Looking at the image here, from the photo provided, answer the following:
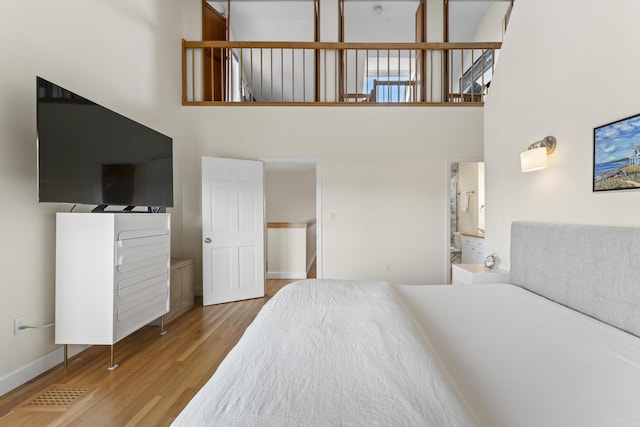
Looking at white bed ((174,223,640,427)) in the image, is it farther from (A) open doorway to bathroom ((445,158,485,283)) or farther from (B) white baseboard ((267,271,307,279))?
(A) open doorway to bathroom ((445,158,485,283))

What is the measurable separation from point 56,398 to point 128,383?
1.24ft

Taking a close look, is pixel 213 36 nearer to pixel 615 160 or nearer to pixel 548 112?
pixel 548 112

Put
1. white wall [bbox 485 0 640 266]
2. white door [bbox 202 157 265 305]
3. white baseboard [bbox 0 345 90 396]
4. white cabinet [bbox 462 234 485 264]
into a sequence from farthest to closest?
white cabinet [bbox 462 234 485 264] → white door [bbox 202 157 265 305] → white baseboard [bbox 0 345 90 396] → white wall [bbox 485 0 640 266]

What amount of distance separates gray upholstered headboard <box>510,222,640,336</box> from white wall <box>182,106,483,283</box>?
1912 mm

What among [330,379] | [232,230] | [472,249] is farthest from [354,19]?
[330,379]

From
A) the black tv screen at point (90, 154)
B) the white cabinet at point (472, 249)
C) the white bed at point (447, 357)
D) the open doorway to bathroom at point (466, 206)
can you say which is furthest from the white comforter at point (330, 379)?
the open doorway to bathroom at point (466, 206)

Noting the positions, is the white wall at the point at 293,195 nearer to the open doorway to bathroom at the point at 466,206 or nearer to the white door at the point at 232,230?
the open doorway to bathroom at the point at 466,206

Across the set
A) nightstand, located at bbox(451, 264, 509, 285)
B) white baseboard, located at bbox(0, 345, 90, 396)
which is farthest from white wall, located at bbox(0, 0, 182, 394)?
nightstand, located at bbox(451, 264, 509, 285)

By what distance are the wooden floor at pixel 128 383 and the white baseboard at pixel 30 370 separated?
0.13 ft

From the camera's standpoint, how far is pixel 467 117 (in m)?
3.90

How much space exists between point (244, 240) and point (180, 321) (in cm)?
120

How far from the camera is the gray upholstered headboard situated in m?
1.29

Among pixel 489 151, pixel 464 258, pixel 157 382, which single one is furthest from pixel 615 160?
pixel 464 258

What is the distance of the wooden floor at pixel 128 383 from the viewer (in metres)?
1.55
